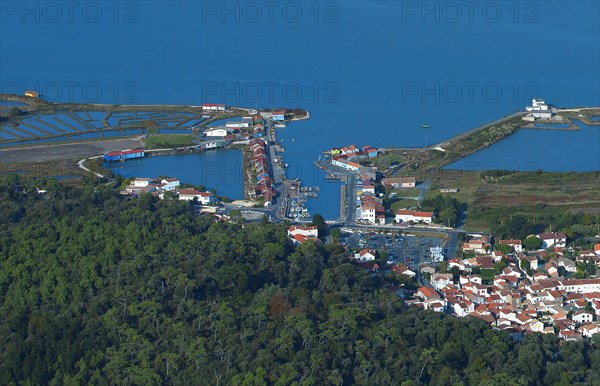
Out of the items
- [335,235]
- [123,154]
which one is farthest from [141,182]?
[335,235]

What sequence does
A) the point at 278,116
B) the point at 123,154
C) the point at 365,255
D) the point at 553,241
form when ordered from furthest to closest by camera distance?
the point at 278,116
the point at 123,154
the point at 553,241
the point at 365,255

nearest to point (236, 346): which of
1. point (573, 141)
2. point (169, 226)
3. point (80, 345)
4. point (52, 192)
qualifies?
point (80, 345)

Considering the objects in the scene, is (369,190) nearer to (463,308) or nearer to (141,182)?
(141,182)

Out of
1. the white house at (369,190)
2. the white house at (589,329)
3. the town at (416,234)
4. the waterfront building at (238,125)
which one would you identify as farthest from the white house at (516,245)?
the waterfront building at (238,125)

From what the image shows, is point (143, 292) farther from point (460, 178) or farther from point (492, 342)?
point (460, 178)

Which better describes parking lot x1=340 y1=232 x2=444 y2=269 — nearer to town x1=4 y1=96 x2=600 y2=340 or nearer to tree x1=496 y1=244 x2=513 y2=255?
town x1=4 y1=96 x2=600 y2=340
